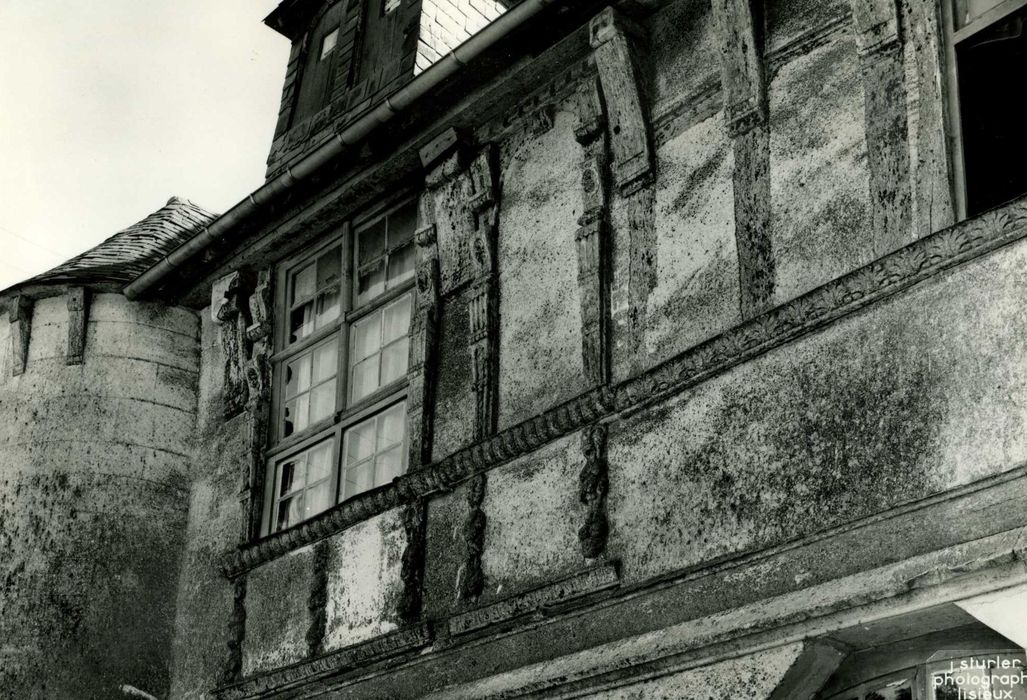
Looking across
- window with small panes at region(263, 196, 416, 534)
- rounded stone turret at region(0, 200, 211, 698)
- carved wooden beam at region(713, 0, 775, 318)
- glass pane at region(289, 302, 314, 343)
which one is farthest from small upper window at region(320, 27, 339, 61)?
carved wooden beam at region(713, 0, 775, 318)

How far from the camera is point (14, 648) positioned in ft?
31.7

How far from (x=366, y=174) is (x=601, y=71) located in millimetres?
2025

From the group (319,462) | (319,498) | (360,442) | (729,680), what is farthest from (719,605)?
(319,462)

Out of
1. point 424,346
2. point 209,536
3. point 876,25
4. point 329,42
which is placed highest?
point 329,42

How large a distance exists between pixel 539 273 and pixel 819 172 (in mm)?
1871

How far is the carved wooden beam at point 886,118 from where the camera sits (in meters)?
6.25

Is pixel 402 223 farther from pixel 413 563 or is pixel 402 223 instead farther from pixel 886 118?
pixel 886 118

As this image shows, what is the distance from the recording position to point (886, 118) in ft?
21.2

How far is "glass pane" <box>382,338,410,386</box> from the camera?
8953 mm

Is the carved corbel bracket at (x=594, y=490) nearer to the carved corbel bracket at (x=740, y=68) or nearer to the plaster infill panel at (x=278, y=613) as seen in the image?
the carved corbel bracket at (x=740, y=68)

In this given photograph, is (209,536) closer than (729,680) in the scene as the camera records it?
No

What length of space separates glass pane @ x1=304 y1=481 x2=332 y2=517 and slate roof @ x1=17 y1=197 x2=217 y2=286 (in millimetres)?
2479

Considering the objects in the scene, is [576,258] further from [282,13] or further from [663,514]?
[282,13]

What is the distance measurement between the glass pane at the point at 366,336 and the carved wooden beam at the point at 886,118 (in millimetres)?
3661
